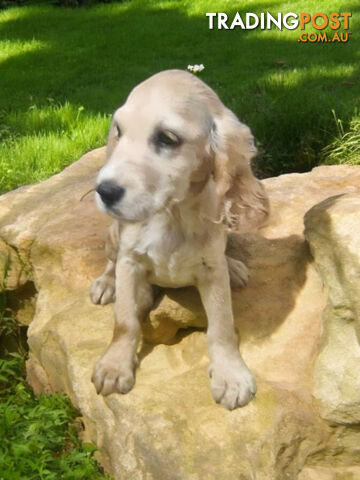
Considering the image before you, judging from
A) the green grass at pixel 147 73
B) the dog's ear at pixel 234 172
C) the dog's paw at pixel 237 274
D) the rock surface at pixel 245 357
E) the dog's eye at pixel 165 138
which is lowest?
the green grass at pixel 147 73

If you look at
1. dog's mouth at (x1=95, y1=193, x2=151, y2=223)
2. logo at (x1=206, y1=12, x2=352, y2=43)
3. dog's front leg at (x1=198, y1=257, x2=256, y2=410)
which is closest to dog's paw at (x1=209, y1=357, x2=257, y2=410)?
dog's front leg at (x1=198, y1=257, x2=256, y2=410)

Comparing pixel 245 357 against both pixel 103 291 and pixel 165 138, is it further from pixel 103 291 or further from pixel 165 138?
pixel 165 138

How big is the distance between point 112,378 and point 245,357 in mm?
583

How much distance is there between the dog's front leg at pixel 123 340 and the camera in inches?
105

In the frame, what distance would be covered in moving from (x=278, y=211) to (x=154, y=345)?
1134 mm

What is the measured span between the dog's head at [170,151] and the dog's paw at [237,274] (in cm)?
64

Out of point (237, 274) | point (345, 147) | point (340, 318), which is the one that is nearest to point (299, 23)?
point (345, 147)

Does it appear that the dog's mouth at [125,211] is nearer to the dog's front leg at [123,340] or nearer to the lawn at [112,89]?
the dog's front leg at [123,340]

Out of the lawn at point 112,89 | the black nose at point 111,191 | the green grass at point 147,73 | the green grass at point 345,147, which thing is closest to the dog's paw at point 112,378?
the lawn at point 112,89

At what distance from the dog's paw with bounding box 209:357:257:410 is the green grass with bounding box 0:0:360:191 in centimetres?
269

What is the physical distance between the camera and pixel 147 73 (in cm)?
720

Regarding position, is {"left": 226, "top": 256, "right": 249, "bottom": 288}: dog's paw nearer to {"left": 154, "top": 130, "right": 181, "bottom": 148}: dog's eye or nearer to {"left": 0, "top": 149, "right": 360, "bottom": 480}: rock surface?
{"left": 0, "top": 149, "right": 360, "bottom": 480}: rock surface

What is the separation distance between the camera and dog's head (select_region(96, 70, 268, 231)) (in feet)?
6.99

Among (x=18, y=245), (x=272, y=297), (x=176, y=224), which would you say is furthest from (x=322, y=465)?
(x=18, y=245)
